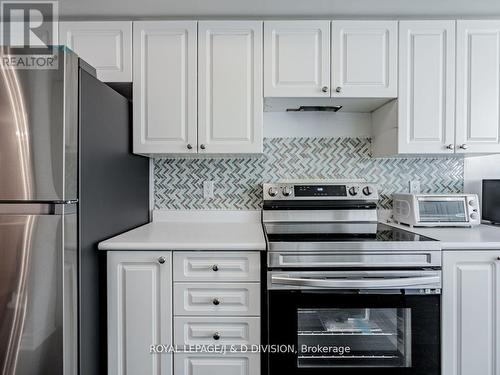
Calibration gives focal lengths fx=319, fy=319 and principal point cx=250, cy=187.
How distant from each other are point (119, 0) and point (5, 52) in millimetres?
810

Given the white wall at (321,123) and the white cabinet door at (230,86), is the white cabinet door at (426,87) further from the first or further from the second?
the white cabinet door at (230,86)

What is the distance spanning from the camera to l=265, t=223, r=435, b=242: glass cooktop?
1666 mm

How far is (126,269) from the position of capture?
1566 mm

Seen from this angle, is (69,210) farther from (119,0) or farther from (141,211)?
(119,0)

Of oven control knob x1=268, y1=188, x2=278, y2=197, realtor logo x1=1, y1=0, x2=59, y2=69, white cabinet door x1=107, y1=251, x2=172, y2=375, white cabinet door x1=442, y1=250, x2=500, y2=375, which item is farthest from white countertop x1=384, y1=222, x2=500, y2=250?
realtor logo x1=1, y1=0, x2=59, y2=69

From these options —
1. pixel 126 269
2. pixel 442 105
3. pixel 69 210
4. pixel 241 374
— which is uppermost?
pixel 442 105

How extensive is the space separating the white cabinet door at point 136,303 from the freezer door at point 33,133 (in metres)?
0.48

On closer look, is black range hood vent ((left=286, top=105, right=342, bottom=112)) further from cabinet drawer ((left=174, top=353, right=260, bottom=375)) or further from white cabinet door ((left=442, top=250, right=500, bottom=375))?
cabinet drawer ((left=174, top=353, right=260, bottom=375))

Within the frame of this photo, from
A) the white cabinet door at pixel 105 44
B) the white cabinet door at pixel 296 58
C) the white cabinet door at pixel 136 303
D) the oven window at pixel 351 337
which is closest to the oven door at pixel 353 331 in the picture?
the oven window at pixel 351 337

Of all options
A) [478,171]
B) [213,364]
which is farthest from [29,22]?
[478,171]

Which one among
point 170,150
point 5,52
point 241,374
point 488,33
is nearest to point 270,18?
point 170,150

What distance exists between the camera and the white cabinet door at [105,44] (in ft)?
6.34

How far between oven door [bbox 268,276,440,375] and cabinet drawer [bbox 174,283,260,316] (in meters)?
0.09

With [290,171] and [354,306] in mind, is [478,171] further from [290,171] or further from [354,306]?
[354,306]
